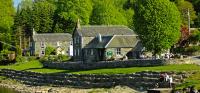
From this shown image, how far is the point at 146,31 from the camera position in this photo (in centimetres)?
7481

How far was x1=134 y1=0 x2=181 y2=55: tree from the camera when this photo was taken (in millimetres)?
74500

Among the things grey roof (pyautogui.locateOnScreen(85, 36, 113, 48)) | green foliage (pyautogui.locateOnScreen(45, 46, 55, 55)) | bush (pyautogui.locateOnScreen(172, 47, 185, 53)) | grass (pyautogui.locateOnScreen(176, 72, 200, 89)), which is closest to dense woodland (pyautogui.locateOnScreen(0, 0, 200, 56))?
green foliage (pyautogui.locateOnScreen(45, 46, 55, 55))

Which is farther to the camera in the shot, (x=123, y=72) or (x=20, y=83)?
(x=20, y=83)

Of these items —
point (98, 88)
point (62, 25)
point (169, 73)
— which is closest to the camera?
point (169, 73)

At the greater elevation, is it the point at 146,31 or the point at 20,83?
the point at 146,31

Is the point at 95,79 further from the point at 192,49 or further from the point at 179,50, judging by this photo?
the point at 179,50

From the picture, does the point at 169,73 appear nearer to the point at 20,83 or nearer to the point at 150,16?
the point at 150,16

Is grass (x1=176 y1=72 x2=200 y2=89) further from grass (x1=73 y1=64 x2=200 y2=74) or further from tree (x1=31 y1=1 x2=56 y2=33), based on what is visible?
tree (x1=31 y1=1 x2=56 y2=33)

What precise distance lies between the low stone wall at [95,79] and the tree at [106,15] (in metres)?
46.4

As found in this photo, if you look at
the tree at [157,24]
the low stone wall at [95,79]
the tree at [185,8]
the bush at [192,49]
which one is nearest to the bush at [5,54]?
the low stone wall at [95,79]

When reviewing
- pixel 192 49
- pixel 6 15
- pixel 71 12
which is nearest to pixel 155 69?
pixel 192 49

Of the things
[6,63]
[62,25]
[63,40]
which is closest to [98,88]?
[6,63]

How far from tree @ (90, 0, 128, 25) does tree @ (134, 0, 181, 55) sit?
5281 cm

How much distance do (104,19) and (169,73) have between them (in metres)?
69.8
